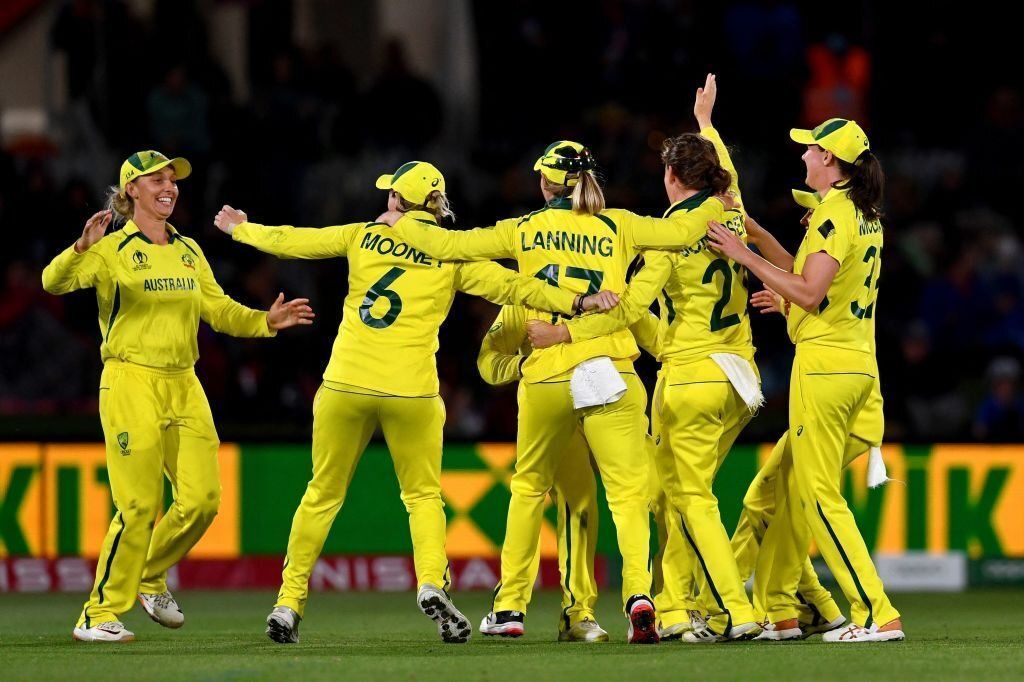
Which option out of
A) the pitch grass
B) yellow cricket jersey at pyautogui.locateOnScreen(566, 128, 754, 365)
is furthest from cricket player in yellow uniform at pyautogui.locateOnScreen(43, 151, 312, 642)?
yellow cricket jersey at pyautogui.locateOnScreen(566, 128, 754, 365)

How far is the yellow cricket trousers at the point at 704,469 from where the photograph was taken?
8.91 m

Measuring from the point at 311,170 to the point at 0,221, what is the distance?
9.65 feet

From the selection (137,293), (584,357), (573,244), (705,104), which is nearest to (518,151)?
(705,104)

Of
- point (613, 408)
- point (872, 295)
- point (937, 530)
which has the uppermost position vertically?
point (872, 295)

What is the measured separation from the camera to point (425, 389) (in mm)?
9141

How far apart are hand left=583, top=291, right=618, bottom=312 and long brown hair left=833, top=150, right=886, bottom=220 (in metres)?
1.32

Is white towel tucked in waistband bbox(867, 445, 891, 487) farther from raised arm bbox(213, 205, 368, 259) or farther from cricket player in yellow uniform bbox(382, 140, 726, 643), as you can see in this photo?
raised arm bbox(213, 205, 368, 259)

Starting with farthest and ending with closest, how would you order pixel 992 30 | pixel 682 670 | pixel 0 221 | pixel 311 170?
pixel 992 30, pixel 311 170, pixel 0 221, pixel 682 670

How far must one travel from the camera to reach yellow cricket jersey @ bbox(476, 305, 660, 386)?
367 inches

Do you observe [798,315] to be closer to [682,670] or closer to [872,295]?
[872,295]

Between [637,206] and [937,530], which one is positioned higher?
[637,206]

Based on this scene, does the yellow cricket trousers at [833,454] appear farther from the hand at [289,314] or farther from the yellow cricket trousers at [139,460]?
the yellow cricket trousers at [139,460]

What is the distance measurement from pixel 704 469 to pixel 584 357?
0.83 m

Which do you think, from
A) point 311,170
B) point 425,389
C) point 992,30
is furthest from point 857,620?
point 992,30
